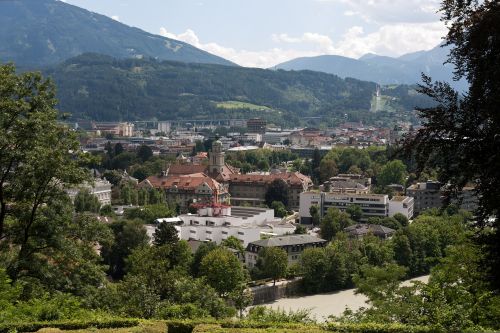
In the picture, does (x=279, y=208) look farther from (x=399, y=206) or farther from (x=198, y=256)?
(x=198, y=256)

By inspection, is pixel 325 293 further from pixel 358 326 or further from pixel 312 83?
pixel 312 83

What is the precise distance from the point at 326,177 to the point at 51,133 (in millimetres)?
53587

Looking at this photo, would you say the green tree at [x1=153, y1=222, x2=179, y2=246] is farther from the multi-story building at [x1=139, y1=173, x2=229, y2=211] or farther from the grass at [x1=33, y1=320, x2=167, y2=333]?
the grass at [x1=33, y1=320, x2=167, y2=333]

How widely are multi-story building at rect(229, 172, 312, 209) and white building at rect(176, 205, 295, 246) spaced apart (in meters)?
10.3

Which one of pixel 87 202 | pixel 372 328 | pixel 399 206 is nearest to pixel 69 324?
pixel 372 328

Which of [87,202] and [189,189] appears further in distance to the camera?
[189,189]

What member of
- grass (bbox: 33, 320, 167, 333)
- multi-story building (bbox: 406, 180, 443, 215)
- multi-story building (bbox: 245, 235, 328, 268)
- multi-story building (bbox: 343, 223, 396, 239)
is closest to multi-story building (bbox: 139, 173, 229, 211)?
multi-story building (bbox: 343, 223, 396, 239)

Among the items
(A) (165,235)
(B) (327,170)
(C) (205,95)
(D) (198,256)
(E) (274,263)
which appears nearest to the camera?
(A) (165,235)

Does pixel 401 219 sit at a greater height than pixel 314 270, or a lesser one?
greater

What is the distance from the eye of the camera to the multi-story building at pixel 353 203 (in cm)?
4291

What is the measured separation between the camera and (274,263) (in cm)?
2822

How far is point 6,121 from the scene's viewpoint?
8406 millimetres

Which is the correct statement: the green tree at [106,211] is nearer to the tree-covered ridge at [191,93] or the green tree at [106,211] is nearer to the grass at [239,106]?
the tree-covered ridge at [191,93]

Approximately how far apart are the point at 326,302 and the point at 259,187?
28.4 metres
